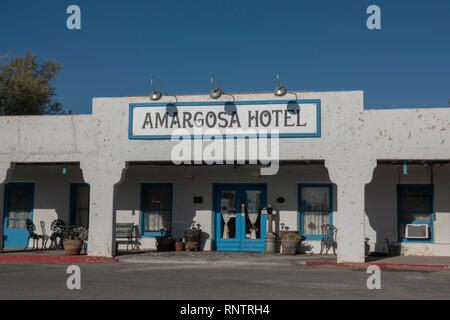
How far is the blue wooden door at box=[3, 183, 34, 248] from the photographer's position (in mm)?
20109

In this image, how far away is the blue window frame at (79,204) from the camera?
1994cm

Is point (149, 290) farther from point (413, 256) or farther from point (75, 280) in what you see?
point (413, 256)

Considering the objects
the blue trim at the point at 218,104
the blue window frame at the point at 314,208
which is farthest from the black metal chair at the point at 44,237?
the blue window frame at the point at 314,208

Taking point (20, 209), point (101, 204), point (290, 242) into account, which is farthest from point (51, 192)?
point (290, 242)

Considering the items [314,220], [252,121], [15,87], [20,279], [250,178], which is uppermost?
[15,87]

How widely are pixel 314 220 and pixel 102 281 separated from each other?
910 cm

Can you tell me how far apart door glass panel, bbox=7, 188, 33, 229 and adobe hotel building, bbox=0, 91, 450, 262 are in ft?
0.15

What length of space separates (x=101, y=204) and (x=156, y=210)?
3.30 metres

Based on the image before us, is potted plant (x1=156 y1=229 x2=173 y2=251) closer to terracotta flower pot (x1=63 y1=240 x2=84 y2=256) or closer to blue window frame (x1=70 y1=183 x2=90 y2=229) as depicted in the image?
terracotta flower pot (x1=63 y1=240 x2=84 y2=256)

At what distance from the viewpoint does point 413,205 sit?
1789 centimetres

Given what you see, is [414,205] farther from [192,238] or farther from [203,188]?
[192,238]

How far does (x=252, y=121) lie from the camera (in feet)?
52.3
